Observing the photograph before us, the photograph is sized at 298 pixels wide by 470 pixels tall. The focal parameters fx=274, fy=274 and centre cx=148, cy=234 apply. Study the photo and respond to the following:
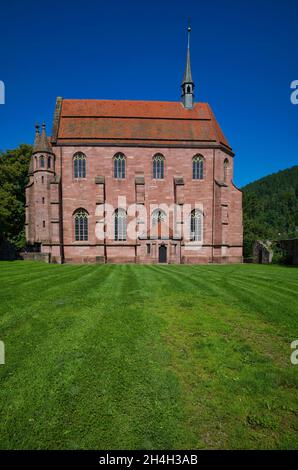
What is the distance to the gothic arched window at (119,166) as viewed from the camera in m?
30.7

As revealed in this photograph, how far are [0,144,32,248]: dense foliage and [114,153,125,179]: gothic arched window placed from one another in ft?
47.6

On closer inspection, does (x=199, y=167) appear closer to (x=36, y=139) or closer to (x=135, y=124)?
(x=135, y=124)

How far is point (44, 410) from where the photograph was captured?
391cm

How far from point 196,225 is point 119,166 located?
10.9 meters

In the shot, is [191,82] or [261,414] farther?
[191,82]

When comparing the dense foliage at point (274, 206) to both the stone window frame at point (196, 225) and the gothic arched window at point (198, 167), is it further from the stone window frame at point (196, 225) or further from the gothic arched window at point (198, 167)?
the gothic arched window at point (198, 167)

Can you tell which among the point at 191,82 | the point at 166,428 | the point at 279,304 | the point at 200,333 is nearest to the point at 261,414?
the point at 166,428

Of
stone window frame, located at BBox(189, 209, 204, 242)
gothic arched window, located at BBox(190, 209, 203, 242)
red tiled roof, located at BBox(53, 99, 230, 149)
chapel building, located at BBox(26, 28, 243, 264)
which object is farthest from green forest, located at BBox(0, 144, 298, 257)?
gothic arched window, located at BBox(190, 209, 203, 242)

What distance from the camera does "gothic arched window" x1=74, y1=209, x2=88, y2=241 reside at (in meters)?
30.2

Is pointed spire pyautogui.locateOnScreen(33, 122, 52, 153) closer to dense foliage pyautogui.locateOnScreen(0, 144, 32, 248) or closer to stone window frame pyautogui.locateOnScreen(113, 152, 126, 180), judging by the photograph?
stone window frame pyautogui.locateOnScreen(113, 152, 126, 180)

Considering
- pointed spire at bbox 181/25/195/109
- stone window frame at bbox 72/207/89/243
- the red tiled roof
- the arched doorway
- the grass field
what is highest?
pointed spire at bbox 181/25/195/109

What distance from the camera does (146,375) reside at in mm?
4816

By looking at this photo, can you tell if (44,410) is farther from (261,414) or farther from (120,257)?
(120,257)

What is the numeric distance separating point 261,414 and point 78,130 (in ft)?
104
